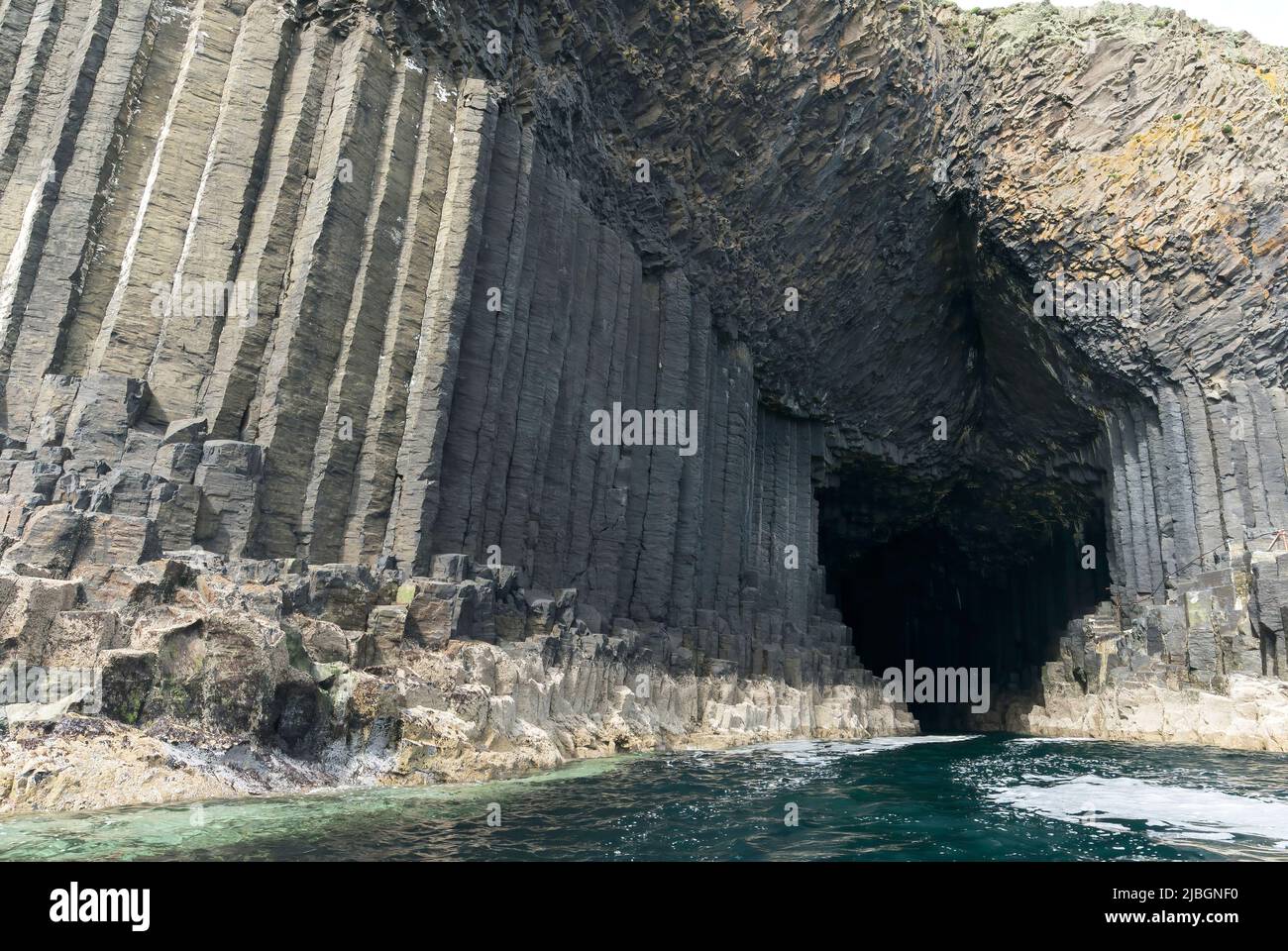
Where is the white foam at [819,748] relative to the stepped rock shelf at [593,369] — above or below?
below

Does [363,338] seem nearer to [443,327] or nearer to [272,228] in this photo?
[443,327]

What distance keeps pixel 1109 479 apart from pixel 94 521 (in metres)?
34.8

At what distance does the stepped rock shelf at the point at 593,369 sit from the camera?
1659cm

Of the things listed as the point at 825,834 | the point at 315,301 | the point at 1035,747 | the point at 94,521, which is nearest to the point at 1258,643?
the point at 1035,747

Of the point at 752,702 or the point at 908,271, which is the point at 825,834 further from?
the point at 908,271

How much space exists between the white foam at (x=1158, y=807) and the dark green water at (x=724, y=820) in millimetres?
32

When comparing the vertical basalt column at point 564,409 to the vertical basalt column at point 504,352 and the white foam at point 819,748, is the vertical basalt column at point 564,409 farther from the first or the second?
the white foam at point 819,748

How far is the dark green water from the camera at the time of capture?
32.6 ft

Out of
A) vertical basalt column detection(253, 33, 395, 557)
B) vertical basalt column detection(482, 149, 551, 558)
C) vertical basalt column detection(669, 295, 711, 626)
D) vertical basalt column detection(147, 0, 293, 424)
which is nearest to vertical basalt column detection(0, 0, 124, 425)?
vertical basalt column detection(147, 0, 293, 424)

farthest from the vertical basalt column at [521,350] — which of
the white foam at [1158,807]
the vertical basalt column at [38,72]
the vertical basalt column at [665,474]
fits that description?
the white foam at [1158,807]

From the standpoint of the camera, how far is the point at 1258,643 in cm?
3041

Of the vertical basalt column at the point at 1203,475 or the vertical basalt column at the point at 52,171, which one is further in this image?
the vertical basalt column at the point at 1203,475

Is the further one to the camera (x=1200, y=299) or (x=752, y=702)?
(x=1200, y=299)

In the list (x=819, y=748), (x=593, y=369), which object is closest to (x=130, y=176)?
(x=593, y=369)
